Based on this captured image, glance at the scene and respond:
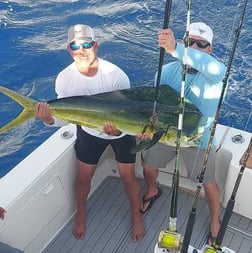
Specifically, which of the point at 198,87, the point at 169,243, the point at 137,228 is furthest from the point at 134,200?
the point at 169,243

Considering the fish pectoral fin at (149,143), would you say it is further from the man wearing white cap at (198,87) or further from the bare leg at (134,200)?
→ the bare leg at (134,200)

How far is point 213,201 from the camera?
8.93ft

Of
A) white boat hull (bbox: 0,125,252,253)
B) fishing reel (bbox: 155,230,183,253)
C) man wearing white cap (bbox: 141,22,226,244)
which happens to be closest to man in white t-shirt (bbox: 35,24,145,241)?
white boat hull (bbox: 0,125,252,253)

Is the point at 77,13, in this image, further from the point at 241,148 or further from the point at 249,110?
the point at 241,148

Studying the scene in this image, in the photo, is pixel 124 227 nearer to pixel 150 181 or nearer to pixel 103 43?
pixel 150 181

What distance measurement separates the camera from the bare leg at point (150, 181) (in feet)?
9.52

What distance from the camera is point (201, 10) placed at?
7258mm

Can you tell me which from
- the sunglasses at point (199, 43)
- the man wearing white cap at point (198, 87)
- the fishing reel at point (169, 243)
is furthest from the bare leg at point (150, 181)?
the fishing reel at point (169, 243)

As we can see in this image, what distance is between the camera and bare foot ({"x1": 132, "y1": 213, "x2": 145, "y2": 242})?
284 centimetres

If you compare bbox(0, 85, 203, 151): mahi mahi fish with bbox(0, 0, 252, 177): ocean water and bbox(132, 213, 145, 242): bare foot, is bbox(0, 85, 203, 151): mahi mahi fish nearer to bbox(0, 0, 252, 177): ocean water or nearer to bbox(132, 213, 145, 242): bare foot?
bbox(132, 213, 145, 242): bare foot

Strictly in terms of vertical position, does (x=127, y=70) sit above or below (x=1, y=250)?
below

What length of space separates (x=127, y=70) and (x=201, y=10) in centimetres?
184

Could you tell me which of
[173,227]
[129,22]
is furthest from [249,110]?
[173,227]

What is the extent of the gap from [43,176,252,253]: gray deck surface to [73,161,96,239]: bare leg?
5cm
